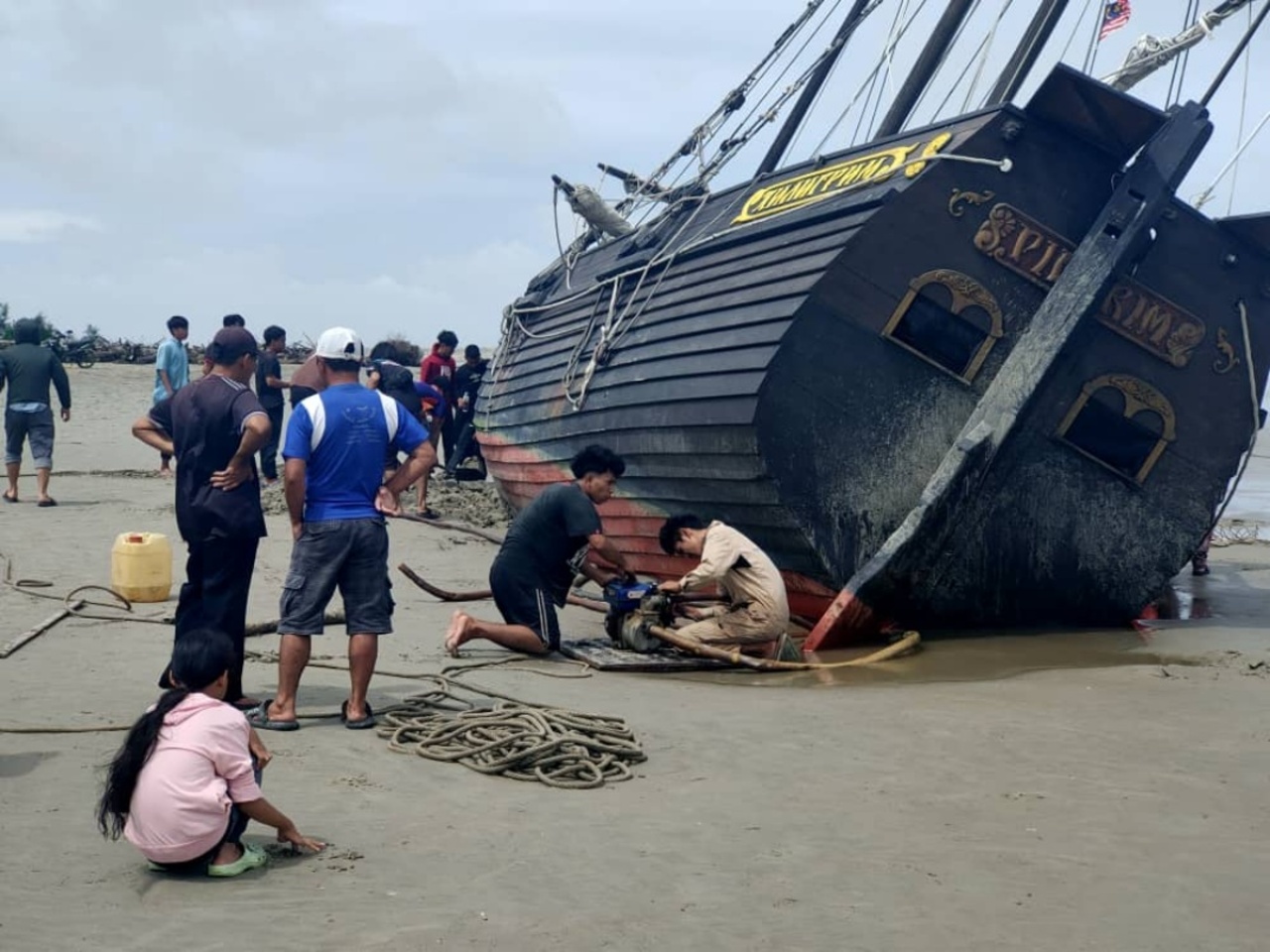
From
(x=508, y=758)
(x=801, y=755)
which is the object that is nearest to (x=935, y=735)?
(x=801, y=755)

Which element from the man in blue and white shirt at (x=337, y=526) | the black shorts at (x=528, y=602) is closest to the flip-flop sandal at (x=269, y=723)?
the man in blue and white shirt at (x=337, y=526)

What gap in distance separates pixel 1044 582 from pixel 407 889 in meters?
6.09

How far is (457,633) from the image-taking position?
7.37 meters

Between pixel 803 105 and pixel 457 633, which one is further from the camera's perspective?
pixel 803 105

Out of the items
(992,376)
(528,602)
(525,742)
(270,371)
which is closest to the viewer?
(525,742)

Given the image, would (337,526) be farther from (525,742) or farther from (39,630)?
(39,630)

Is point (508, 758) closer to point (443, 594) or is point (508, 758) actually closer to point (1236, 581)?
point (443, 594)

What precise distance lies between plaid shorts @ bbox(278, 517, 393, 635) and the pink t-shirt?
1.75 metres

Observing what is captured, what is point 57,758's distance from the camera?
16.8ft

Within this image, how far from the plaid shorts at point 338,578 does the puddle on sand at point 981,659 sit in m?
2.19

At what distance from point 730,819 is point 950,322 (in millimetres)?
4884

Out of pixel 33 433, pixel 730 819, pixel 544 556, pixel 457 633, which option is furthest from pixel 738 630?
pixel 33 433

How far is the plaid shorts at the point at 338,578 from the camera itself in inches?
229

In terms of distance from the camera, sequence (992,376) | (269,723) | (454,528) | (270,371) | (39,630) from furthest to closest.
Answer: (270,371), (454,528), (992,376), (39,630), (269,723)
